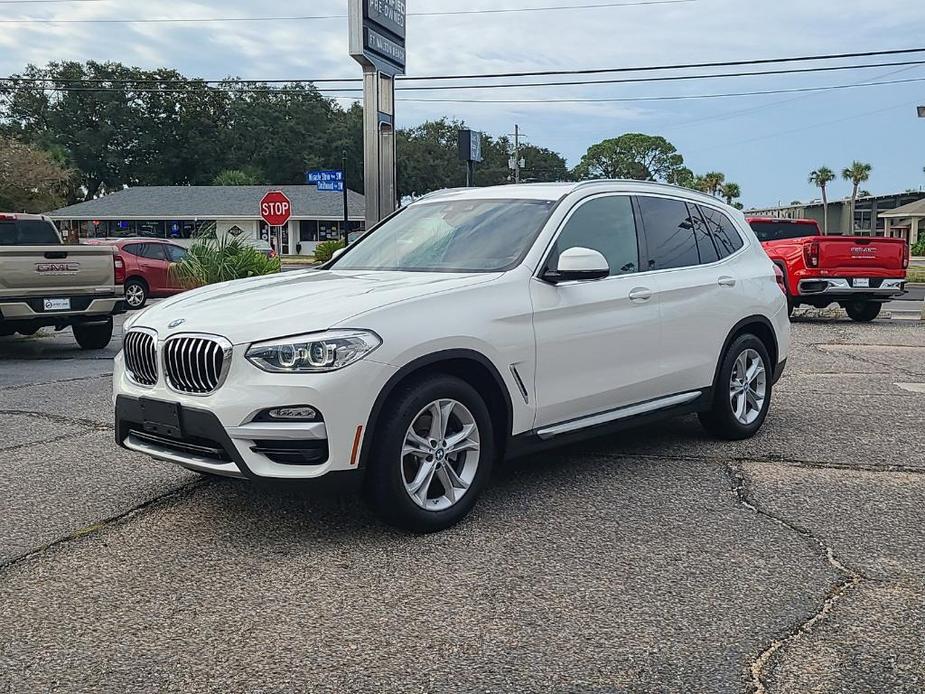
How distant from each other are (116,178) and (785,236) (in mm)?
67491

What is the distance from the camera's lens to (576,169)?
11425 cm

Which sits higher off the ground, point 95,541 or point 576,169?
point 576,169

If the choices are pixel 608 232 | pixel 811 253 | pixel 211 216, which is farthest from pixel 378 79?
pixel 211 216

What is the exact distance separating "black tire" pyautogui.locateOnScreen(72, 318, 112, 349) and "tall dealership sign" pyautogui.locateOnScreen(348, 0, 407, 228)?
15.8 feet

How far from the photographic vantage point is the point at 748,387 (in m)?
6.72

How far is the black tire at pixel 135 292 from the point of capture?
20.6 m

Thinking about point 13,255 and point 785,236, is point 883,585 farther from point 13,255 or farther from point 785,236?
point 785,236

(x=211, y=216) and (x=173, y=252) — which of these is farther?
(x=211, y=216)

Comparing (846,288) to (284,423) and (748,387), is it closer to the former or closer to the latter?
(748,387)

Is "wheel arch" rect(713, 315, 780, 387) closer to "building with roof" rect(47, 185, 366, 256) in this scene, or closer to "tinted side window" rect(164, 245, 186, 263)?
"tinted side window" rect(164, 245, 186, 263)

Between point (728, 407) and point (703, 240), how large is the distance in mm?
1167

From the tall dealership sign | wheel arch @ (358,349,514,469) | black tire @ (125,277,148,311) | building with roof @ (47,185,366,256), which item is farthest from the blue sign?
wheel arch @ (358,349,514,469)

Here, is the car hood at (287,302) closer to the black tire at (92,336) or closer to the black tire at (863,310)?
the black tire at (92,336)

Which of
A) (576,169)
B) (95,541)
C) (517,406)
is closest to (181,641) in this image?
(95,541)
